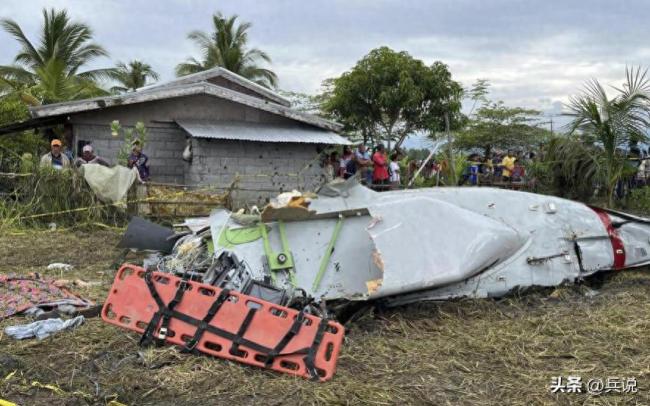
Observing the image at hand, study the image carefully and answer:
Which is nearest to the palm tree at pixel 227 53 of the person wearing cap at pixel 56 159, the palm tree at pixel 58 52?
the palm tree at pixel 58 52

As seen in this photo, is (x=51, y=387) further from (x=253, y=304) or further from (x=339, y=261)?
(x=339, y=261)

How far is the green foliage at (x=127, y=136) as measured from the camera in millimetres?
12547

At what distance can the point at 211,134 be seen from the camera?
45.5ft

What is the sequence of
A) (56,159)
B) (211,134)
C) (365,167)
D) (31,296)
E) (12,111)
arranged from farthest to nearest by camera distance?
(12,111), (365,167), (211,134), (56,159), (31,296)

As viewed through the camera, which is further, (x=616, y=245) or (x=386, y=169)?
(x=386, y=169)

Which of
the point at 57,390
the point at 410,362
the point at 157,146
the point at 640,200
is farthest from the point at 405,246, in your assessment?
the point at 157,146

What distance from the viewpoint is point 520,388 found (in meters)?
3.89

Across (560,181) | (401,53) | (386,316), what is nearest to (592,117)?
(560,181)

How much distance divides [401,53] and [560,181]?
403 inches

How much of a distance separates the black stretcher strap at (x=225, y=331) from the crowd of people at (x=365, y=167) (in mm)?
10165

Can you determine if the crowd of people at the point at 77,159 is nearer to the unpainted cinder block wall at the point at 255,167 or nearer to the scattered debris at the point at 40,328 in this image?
the unpainted cinder block wall at the point at 255,167

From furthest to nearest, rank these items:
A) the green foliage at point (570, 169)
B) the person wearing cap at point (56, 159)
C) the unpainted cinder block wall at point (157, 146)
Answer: the unpainted cinder block wall at point (157, 146)
the green foliage at point (570, 169)
the person wearing cap at point (56, 159)

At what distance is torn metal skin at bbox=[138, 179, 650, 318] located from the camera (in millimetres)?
5324

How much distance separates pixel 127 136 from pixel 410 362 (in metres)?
10.4
